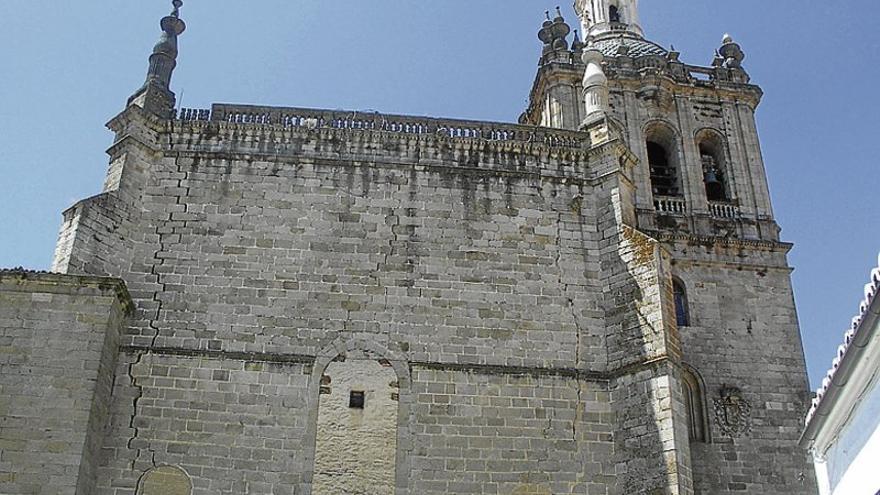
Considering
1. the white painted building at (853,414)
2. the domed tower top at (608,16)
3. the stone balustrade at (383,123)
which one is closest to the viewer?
the white painted building at (853,414)

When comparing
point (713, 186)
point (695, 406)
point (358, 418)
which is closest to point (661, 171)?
point (713, 186)

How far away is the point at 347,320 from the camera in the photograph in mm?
13930

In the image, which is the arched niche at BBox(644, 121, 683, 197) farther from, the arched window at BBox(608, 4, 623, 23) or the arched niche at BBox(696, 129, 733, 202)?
the arched window at BBox(608, 4, 623, 23)

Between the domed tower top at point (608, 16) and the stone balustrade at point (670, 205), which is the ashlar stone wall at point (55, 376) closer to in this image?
the stone balustrade at point (670, 205)

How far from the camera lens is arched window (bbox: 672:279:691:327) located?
1912 centimetres

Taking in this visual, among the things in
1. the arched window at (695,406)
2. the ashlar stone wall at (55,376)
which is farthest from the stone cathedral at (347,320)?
the arched window at (695,406)

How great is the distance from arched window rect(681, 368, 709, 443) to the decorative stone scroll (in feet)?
0.83

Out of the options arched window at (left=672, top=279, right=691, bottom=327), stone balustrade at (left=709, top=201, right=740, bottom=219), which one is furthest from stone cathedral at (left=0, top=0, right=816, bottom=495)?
stone balustrade at (left=709, top=201, right=740, bottom=219)

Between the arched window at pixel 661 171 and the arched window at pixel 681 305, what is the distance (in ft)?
9.56

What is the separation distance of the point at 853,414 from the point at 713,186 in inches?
546

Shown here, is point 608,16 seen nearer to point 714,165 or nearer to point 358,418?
point 714,165

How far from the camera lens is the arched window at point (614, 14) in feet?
89.4

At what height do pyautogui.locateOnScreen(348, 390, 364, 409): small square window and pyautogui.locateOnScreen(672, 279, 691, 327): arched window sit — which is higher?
pyautogui.locateOnScreen(672, 279, 691, 327): arched window

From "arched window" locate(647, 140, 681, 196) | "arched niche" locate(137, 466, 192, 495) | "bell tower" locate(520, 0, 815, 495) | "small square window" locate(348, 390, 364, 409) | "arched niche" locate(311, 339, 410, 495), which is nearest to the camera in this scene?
"arched niche" locate(137, 466, 192, 495)
